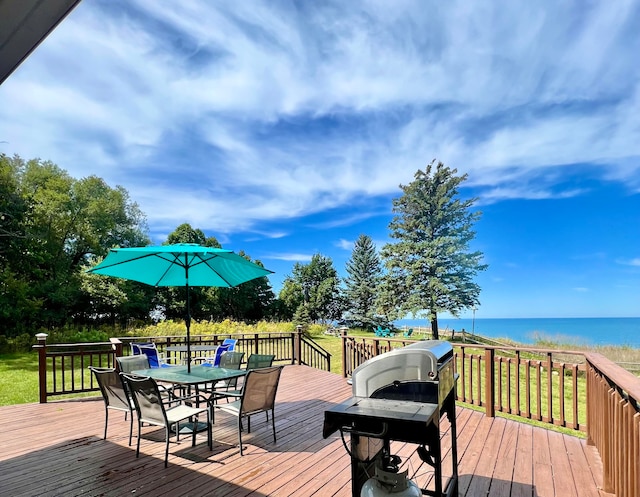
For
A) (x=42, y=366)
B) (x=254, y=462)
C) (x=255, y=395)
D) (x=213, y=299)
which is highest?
(x=255, y=395)

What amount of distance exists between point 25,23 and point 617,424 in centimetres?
375

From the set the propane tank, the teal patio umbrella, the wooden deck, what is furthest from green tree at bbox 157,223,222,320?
the propane tank

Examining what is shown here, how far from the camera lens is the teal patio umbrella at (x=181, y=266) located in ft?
14.4

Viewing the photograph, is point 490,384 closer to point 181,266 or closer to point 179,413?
point 179,413

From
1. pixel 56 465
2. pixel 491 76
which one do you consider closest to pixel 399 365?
pixel 56 465

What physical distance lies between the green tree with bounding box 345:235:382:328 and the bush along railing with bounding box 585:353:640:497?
24025 millimetres

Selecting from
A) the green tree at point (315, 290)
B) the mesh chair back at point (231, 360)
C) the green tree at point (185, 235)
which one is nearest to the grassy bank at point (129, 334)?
the mesh chair back at point (231, 360)

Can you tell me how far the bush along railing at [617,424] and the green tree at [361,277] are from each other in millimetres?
24025

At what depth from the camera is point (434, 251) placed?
2006 cm

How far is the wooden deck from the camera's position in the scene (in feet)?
9.25

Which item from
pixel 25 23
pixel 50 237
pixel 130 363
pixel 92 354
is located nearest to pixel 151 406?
pixel 130 363

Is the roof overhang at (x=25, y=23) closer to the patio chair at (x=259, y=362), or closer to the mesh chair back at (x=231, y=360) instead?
the patio chair at (x=259, y=362)

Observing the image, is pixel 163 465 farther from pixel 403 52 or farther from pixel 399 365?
pixel 403 52

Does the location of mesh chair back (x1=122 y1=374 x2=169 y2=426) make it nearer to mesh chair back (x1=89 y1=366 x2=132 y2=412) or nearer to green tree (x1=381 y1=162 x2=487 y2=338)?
mesh chair back (x1=89 y1=366 x2=132 y2=412)
